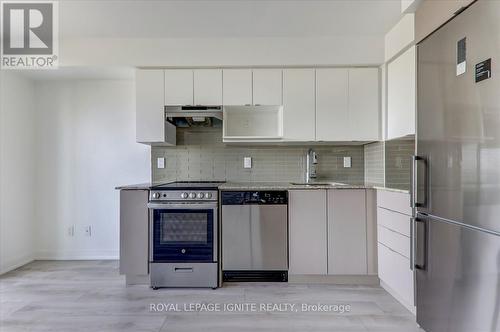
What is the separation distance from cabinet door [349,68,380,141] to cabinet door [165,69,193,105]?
66.3 inches

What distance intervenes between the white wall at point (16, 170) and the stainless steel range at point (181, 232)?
178cm

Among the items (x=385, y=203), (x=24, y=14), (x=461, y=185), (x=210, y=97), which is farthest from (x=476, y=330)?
(x=24, y=14)

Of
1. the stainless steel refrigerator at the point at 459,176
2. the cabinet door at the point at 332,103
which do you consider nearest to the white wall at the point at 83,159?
the cabinet door at the point at 332,103

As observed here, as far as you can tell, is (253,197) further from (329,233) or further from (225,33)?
(225,33)

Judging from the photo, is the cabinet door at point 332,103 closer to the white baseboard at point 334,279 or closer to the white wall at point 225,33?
the white wall at point 225,33

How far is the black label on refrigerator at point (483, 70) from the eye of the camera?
1412 mm

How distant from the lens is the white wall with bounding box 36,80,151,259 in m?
3.67

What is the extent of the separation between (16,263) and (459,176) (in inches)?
168

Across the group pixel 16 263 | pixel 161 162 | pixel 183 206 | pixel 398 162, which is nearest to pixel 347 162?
pixel 398 162

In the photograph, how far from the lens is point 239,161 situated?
140 inches

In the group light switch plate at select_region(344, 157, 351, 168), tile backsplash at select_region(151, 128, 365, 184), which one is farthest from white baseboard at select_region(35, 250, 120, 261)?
light switch plate at select_region(344, 157, 351, 168)

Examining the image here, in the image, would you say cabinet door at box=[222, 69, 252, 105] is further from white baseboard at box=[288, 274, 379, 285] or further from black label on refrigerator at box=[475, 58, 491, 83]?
black label on refrigerator at box=[475, 58, 491, 83]

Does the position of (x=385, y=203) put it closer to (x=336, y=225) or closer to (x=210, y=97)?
(x=336, y=225)

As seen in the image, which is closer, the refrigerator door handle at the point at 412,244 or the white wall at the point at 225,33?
the refrigerator door handle at the point at 412,244
